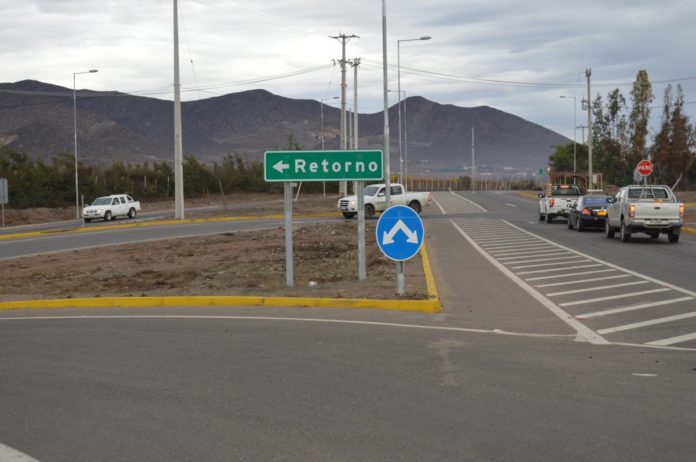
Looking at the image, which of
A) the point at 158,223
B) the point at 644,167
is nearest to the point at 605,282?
the point at 644,167

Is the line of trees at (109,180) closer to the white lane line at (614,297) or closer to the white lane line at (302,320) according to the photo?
the white lane line at (614,297)

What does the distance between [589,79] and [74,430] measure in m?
60.4

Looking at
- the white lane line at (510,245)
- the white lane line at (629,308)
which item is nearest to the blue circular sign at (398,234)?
the white lane line at (629,308)

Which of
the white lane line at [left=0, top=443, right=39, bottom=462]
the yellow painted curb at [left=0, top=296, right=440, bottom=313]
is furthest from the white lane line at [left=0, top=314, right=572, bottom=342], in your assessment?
the white lane line at [left=0, top=443, right=39, bottom=462]

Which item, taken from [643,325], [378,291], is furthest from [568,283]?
[643,325]

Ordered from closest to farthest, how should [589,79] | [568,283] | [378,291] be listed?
[378,291]
[568,283]
[589,79]

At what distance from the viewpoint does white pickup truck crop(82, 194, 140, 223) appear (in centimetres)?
5322

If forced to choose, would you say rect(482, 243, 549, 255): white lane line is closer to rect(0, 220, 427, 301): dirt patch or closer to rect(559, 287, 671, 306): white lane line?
rect(0, 220, 427, 301): dirt patch

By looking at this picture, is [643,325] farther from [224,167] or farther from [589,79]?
[224,167]

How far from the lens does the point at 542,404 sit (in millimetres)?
7242

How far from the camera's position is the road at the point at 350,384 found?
6168mm

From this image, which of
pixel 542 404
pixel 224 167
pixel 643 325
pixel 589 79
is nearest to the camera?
pixel 542 404

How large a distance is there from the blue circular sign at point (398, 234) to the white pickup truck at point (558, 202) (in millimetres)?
27443

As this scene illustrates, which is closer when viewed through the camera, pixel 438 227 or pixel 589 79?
pixel 438 227
